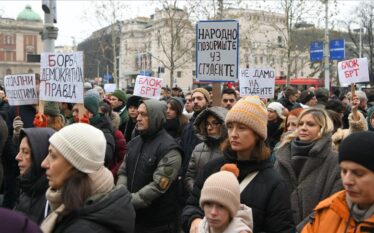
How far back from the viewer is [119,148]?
6.29m

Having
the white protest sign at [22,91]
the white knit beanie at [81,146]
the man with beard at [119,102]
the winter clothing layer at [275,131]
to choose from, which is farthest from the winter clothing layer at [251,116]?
the man with beard at [119,102]

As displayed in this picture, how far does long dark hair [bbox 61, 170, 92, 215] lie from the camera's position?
267cm

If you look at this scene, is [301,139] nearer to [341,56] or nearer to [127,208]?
[127,208]

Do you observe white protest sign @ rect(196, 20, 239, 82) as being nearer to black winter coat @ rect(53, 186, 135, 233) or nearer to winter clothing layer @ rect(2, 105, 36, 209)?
winter clothing layer @ rect(2, 105, 36, 209)

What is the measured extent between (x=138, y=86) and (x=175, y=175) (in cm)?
541

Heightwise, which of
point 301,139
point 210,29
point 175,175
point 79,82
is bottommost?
point 175,175

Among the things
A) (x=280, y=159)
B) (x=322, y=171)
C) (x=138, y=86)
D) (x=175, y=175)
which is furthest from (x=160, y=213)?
(x=138, y=86)

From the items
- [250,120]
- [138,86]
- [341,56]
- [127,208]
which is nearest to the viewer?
[127,208]

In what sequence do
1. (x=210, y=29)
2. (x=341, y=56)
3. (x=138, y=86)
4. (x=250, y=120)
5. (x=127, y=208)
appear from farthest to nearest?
(x=341, y=56) → (x=138, y=86) → (x=210, y=29) → (x=250, y=120) → (x=127, y=208)

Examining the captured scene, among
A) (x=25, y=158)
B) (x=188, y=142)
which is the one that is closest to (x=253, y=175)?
(x=25, y=158)

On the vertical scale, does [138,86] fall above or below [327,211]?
above

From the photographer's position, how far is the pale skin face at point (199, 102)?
705cm

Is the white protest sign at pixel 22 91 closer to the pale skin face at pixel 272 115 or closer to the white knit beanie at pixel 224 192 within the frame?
the pale skin face at pixel 272 115

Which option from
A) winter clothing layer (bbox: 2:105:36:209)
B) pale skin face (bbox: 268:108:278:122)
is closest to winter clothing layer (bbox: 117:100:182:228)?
winter clothing layer (bbox: 2:105:36:209)
